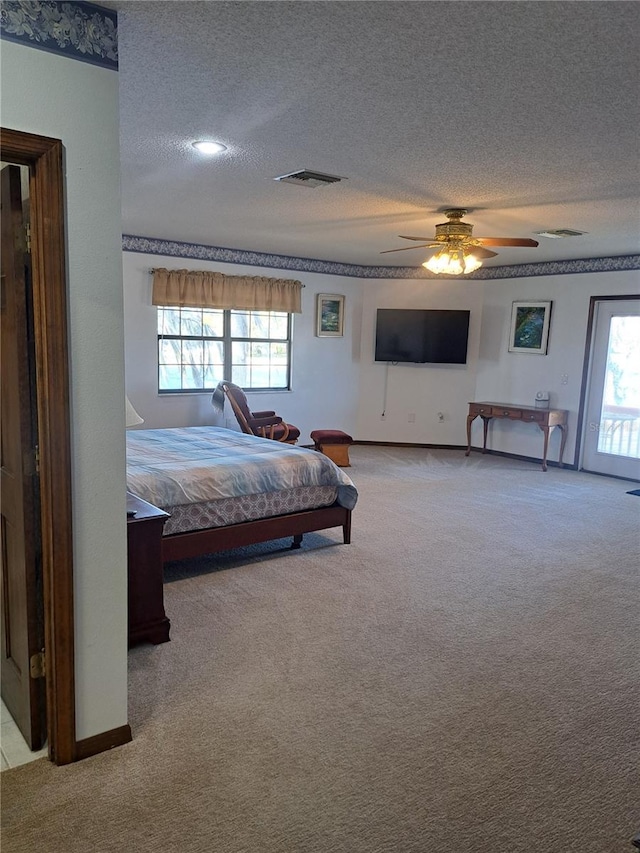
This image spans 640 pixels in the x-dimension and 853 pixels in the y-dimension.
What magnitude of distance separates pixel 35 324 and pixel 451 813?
204 cm

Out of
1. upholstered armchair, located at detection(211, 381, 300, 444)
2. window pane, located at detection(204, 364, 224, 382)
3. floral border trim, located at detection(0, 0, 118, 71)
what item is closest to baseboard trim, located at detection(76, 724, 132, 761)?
floral border trim, located at detection(0, 0, 118, 71)

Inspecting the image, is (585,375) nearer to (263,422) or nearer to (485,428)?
(485,428)

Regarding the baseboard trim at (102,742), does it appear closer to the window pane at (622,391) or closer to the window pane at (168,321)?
the window pane at (168,321)

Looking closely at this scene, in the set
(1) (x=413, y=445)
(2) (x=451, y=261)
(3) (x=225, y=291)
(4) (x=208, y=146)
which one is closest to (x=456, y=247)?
(2) (x=451, y=261)

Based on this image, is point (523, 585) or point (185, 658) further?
point (523, 585)

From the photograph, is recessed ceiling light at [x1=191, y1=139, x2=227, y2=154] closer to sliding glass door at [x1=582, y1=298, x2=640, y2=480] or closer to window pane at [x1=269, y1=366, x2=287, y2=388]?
window pane at [x1=269, y1=366, x2=287, y2=388]

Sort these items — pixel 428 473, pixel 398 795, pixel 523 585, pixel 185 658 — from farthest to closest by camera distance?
1. pixel 428 473
2. pixel 523 585
3. pixel 185 658
4. pixel 398 795

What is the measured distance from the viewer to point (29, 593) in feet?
6.96

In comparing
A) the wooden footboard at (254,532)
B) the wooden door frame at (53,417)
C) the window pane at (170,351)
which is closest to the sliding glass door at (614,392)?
the wooden footboard at (254,532)

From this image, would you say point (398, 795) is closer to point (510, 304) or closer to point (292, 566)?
point (292, 566)

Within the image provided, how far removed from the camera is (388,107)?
2.67 meters

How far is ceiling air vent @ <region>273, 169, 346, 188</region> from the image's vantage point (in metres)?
3.80

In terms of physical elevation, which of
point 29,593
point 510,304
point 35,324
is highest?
point 510,304

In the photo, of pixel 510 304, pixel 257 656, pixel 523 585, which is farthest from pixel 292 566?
pixel 510 304
